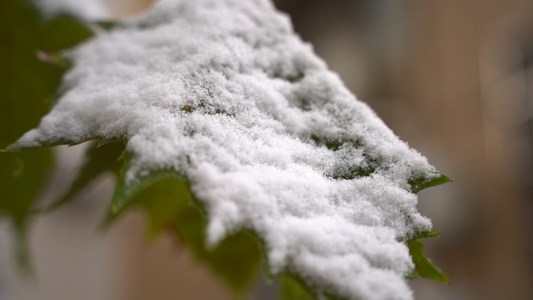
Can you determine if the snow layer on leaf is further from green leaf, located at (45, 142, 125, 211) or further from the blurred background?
the blurred background

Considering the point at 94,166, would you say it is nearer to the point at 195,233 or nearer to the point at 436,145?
the point at 195,233

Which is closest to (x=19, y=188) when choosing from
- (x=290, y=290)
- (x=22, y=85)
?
(x=22, y=85)

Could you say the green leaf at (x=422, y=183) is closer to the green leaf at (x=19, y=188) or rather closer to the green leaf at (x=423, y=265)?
the green leaf at (x=423, y=265)

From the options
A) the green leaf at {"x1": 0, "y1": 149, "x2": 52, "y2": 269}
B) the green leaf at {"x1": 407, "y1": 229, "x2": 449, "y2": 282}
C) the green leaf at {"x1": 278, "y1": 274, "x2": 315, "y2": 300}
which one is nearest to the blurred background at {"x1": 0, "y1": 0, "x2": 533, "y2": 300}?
the green leaf at {"x1": 0, "y1": 149, "x2": 52, "y2": 269}

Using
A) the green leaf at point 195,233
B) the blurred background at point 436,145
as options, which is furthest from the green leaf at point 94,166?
the blurred background at point 436,145

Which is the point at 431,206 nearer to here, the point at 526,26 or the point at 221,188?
the point at 526,26

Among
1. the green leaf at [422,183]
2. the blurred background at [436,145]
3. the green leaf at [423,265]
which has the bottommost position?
the green leaf at [423,265]

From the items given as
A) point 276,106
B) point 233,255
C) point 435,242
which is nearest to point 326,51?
point 435,242
